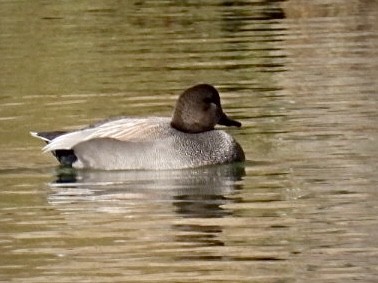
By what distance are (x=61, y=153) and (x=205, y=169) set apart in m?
1.34

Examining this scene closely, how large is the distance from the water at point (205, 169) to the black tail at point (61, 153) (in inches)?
6.1

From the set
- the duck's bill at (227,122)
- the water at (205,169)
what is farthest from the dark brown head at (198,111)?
the water at (205,169)

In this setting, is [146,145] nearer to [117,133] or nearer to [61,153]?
[117,133]

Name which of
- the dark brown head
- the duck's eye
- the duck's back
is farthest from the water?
the duck's eye

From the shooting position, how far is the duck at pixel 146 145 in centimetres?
1611

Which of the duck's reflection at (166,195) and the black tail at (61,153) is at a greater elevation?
the black tail at (61,153)

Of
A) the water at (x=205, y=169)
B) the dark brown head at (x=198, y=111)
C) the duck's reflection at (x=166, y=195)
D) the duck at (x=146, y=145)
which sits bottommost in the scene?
the duck's reflection at (x=166, y=195)

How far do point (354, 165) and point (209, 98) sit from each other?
1776 mm

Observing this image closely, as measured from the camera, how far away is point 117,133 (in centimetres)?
1623

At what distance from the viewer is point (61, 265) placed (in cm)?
1230

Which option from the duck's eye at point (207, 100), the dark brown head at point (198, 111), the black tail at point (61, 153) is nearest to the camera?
the black tail at point (61, 153)

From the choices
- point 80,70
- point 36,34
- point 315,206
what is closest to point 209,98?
point 315,206

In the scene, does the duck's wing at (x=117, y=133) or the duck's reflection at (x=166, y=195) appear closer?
the duck's reflection at (x=166, y=195)

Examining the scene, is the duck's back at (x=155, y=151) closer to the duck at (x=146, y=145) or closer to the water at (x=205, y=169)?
the duck at (x=146, y=145)
